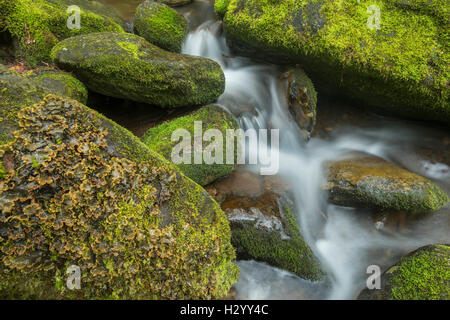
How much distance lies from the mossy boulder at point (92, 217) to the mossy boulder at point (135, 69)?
2.21 meters

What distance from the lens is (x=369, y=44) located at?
459 centimetres

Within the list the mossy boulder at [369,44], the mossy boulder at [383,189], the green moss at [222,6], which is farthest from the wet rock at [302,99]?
the green moss at [222,6]

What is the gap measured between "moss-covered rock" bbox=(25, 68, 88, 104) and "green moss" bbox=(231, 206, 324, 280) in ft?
9.98

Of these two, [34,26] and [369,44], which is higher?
[369,44]

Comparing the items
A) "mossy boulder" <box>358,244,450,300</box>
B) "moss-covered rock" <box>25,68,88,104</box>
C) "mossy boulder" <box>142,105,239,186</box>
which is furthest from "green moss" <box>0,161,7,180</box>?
"mossy boulder" <box>358,244,450,300</box>

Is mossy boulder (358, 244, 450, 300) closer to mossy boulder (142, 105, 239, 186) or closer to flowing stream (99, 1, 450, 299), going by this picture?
flowing stream (99, 1, 450, 299)

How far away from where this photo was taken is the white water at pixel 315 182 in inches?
144

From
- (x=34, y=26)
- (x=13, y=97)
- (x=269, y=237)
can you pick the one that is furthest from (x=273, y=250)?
(x=34, y=26)

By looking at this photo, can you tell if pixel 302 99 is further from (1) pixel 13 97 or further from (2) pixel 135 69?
(1) pixel 13 97

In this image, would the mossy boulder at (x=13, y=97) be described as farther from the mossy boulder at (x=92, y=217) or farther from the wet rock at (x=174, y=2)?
the wet rock at (x=174, y=2)

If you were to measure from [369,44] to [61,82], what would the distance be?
16.0 ft

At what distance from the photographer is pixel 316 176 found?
4.88 metres

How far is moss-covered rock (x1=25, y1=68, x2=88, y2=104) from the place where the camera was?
411 centimetres

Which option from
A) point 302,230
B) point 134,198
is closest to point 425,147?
point 302,230
